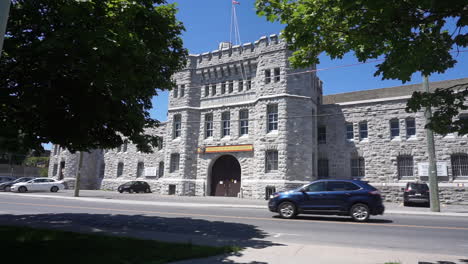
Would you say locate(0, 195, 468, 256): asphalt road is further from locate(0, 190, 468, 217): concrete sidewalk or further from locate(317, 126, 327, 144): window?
A: locate(317, 126, 327, 144): window

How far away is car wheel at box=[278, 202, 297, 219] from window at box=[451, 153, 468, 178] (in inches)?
697

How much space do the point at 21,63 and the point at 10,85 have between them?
1352mm

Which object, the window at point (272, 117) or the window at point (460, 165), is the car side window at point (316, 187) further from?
the window at point (460, 165)

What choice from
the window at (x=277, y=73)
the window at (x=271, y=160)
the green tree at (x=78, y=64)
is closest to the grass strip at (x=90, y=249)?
the green tree at (x=78, y=64)

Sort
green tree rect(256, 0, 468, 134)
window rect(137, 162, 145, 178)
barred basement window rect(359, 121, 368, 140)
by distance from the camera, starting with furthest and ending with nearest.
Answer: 1. window rect(137, 162, 145, 178)
2. barred basement window rect(359, 121, 368, 140)
3. green tree rect(256, 0, 468, 134)

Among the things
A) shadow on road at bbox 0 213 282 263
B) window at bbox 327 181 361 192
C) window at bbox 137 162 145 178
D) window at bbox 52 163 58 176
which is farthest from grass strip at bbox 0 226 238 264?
window at bbox 52 163 58 176

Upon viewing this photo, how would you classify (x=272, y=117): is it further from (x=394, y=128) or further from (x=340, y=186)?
(x=340, y=186)

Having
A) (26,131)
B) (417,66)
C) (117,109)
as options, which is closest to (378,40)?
(417,66)

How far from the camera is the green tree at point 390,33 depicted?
5246 mm

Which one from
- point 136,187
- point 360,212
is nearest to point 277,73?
point 360,212

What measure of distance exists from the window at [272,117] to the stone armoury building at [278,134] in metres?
0.09

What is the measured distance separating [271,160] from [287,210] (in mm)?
13945

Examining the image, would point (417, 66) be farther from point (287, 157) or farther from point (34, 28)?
point (287, 157)

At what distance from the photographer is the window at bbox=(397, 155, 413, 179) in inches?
1002
